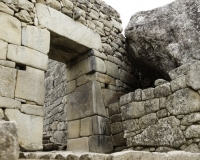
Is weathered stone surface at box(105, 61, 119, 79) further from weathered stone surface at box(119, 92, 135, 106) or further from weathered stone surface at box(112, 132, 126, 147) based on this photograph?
weathered stone surface at box(112, 132, 126, 147)

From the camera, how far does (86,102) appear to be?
14.5 ft

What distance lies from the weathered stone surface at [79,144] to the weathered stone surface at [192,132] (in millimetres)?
1691

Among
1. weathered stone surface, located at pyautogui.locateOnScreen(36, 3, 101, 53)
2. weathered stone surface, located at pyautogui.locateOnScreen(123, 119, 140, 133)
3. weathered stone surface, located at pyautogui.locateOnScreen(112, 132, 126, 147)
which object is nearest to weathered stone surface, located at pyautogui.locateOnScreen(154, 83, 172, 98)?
weathered stone surface, located at pyautogui.locateOnScreen(123, 119, 140, 133)

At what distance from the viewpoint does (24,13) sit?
359cm

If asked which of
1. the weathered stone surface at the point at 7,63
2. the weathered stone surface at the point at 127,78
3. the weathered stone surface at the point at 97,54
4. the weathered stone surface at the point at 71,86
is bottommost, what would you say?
the weathered stone surface at the point at 7,63

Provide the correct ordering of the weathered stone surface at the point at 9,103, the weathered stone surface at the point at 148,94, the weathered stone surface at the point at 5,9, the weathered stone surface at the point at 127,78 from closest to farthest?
the weathered stone surface at the point at 9,103, the weathered stone surface at the point at 5,9, the weathered stone surface at the point at 148,94, the weathered stone surface at the point at 127,78

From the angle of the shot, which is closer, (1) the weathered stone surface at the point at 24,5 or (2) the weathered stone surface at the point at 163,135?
(2) the weathered stone surface at the point at 163,135

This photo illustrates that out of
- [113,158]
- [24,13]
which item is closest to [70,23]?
[24,13]

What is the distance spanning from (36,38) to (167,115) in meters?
2.25

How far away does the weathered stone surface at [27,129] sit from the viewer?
3033mm

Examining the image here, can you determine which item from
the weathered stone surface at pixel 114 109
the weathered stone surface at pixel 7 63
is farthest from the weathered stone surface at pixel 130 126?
the weathered stone surface at pixel 7 63

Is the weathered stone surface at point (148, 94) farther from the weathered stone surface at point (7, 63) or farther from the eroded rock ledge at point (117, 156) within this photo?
the weathered stone surface at point (7, 63)

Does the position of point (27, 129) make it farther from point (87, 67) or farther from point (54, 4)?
point (54, 4)

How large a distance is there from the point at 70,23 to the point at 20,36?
3.65 feet
